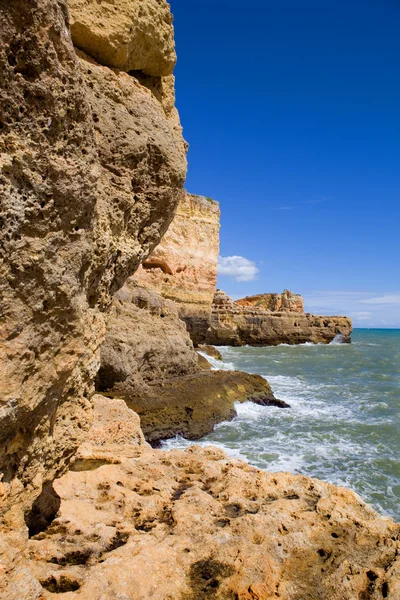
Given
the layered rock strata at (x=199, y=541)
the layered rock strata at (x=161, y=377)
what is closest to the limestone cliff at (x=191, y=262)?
the layered rock strata at (x=161, y=377)

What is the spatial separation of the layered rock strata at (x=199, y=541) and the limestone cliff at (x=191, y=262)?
654 inches

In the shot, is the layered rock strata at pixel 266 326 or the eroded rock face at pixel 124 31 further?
the layered rock strata at pixel 266 326

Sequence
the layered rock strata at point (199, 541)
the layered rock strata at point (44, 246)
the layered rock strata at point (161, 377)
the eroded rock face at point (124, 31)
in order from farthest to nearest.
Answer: the layered rock strata at point (161, 377)
the eroded rock face at point (124, 31)
the layered rock strata at point (199, 541)
the layered rock strata at point (44, 246)

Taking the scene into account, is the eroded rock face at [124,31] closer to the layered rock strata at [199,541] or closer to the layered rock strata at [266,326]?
the layered rock strata at [199,541]

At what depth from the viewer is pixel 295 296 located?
4903cm

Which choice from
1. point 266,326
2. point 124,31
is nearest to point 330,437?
point 124,31

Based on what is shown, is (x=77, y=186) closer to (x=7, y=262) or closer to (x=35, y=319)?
(x=7, y=262)

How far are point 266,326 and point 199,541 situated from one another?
37689 mm

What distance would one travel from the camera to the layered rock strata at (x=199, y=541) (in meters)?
2.37

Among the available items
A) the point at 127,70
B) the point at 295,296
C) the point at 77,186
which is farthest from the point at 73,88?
the point at 295,296

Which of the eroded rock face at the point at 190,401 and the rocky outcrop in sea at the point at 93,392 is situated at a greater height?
the rocky outcrop in sea at the point at 93,392

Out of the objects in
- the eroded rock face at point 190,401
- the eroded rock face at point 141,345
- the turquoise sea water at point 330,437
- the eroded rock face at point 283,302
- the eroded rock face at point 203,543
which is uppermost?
the eroded rock face at point 283,302

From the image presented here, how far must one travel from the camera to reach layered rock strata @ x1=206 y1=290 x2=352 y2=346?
3822 centimetres

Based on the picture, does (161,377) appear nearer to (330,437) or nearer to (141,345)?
(141,345)
